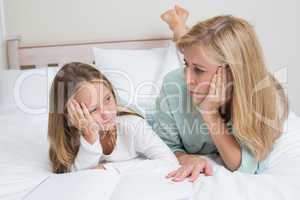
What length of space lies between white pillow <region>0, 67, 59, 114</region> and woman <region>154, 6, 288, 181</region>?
2.82 ft

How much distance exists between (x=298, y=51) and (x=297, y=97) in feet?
0.88

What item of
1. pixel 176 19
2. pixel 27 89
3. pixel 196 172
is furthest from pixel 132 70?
pixel 196 172

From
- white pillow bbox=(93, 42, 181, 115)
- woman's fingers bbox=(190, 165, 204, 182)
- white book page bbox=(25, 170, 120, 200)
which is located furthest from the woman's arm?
white pillow bbox=(93, 42, 181, 115)

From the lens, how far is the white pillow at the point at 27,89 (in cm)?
175

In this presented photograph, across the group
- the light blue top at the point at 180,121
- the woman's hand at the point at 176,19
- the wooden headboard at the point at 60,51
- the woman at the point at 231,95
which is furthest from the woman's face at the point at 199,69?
the wooden headboard at the point at 60,51

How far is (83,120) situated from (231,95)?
0.43 meters

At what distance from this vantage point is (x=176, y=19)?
193cm

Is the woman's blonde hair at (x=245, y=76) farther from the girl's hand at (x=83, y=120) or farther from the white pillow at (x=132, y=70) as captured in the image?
the white pillow at (x=132, y=70)

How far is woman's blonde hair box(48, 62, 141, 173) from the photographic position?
3.60 ft

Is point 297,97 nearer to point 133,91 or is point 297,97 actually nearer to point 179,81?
point 133,91

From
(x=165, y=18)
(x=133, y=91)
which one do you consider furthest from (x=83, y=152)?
(x=165, y=18)

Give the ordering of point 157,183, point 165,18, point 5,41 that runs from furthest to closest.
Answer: point 5,41, point 165,18, point 157,183

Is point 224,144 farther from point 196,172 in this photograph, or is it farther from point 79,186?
point 79,186

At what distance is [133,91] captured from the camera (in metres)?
1.70
